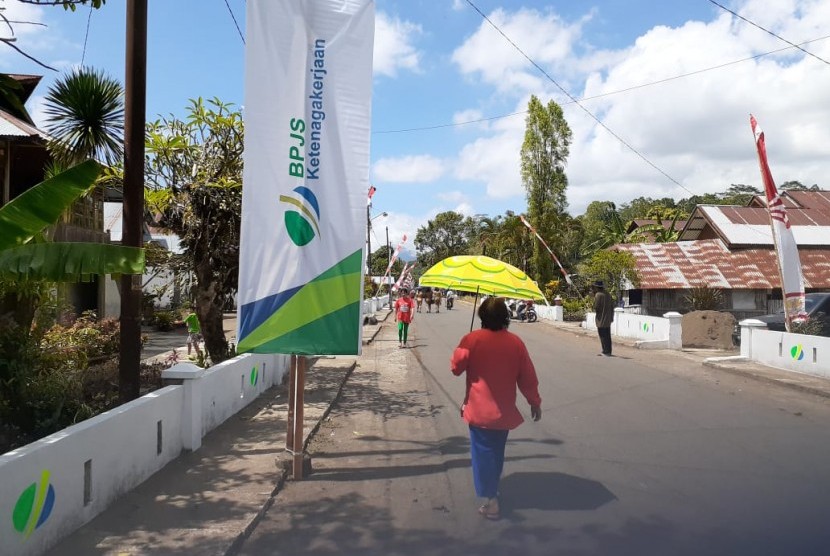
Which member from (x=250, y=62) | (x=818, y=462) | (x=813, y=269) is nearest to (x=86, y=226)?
(x=250, y=62)

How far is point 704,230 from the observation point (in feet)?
110

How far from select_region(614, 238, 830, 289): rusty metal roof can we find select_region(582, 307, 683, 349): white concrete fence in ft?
19.2

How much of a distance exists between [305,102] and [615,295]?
24660 millimetres

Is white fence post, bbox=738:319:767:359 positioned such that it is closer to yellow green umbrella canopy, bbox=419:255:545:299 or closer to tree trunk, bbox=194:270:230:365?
yellow green umbrella canopy, bbox=419:255:545:299

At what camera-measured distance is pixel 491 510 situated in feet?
16.5

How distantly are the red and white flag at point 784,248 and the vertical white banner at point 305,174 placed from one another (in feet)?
37.5

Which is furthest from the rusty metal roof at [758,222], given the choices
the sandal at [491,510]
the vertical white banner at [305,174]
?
the sandal at [491,510]

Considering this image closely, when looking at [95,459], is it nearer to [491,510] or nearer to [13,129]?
[491,510]

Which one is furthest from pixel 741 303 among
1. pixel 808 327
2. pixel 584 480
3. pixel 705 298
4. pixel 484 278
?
pixel 484 278

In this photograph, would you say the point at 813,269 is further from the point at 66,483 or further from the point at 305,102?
the point at 66,483

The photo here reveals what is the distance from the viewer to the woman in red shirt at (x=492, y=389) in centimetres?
503

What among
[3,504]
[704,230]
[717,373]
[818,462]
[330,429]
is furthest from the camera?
[704,230]

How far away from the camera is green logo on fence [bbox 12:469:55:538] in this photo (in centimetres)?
392

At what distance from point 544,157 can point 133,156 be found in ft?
130
